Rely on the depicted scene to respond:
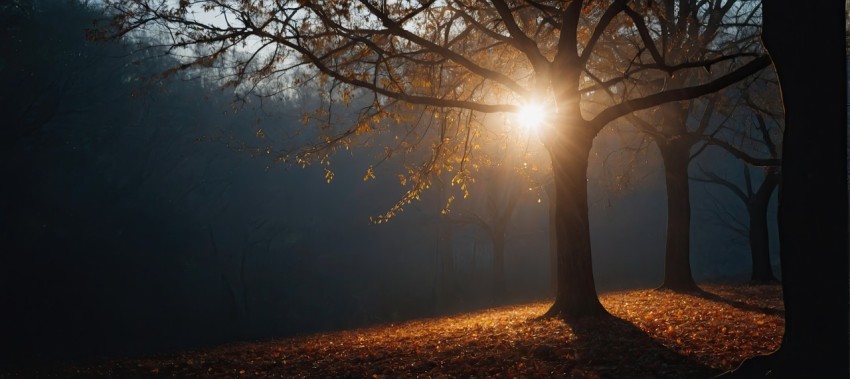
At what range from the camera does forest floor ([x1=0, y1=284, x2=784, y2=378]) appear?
7.36 meters

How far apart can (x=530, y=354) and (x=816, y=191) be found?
3771 millimetres

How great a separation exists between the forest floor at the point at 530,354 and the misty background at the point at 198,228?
10.9 m

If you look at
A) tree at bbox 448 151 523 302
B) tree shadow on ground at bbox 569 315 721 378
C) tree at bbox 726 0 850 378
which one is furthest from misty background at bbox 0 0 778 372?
tree at bbox 726 0 850 378

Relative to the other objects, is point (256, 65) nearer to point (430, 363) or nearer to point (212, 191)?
point (430, 363)

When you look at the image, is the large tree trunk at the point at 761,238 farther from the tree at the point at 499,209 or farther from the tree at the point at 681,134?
the tree at the point at 499,209

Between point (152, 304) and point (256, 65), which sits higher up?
point (256, 65)

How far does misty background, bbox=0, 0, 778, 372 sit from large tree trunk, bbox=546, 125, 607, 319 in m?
9.59

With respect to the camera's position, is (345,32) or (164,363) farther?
(345,32)

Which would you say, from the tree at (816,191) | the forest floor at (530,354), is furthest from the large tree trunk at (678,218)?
the tree at (816,191)

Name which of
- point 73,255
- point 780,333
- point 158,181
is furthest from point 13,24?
point 780,333

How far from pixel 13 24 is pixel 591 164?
24783 millimetres

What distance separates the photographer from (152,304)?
32.7 meters

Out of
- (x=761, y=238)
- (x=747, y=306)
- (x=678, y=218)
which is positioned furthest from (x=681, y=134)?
(x=761, y=238)

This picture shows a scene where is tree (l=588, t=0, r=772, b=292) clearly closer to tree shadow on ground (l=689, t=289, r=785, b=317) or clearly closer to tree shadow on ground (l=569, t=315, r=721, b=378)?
tree shadow on ground (l=689, t=289, r=785, b=317)
